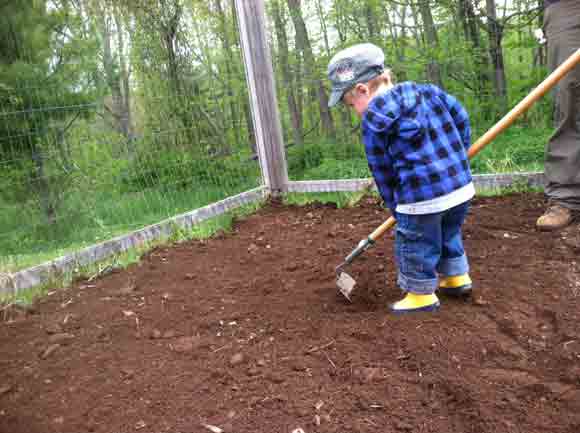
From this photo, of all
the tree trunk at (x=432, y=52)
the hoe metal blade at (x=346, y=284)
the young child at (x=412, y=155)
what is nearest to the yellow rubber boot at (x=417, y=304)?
the young child at (x=412, y=155)

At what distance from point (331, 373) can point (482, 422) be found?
554 mm

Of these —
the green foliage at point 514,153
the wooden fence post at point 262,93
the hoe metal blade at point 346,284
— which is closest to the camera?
the hoe metal blade at point 346,284

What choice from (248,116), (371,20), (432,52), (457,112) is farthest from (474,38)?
(457,112)

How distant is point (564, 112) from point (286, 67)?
2.66 m

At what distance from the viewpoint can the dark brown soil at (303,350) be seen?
1654 mm

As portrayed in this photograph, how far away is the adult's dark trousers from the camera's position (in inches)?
119

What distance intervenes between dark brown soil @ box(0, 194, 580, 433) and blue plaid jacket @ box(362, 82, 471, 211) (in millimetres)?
593

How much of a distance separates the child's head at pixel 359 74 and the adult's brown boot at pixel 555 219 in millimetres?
1642

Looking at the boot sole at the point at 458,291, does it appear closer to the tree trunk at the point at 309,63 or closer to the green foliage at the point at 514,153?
the green foliage at the point at 514,153

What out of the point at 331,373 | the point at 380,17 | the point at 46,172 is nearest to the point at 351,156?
the point at 380,17

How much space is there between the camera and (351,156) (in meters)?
4.92

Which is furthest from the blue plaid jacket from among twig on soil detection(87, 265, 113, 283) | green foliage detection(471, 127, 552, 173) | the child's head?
green foliage detection(471, 127, 552, 173)

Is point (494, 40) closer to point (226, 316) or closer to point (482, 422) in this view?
point (226, 316)

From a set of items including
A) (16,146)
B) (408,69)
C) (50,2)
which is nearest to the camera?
(16,146)
